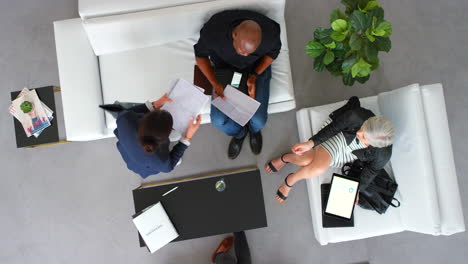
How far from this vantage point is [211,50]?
83.7 inches

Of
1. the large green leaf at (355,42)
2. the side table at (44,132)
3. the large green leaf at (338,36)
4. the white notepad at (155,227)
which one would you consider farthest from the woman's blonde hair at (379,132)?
the side table at (44,132)

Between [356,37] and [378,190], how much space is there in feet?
Answer: 3.71

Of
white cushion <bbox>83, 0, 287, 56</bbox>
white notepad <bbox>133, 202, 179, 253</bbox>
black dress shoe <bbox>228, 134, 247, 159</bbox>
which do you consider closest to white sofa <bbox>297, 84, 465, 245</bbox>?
white cushion <bbox>83, 0, 287, 56</bbox>

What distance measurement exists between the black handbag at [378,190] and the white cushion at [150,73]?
30.0 inches

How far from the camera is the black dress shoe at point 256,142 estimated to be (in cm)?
267

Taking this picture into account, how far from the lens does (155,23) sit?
83.4 inches

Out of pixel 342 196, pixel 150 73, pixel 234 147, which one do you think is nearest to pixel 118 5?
pixel 150 73

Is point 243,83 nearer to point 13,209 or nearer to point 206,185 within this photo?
point 206,185

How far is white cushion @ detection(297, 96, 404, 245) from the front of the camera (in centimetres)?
228

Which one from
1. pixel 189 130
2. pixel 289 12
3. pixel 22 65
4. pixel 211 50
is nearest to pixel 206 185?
pixel 189 130

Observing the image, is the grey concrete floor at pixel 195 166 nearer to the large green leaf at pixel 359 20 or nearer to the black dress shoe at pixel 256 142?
the black dress shoe at pixel 256 142

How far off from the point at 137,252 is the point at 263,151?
5.00 feet

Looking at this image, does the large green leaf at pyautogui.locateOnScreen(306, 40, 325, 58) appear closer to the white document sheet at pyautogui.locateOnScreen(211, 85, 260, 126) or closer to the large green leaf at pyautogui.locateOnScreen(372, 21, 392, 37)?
the large green leaf at pyautogui.locateOnScreen(372, 21, 392, 37)

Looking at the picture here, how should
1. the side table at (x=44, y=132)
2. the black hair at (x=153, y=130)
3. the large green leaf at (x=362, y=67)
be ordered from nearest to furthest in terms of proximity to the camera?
the black hair at (x=153, y=130)
the large green leaf at (x=362, y=67)
the side table at (x=44, y=132)
